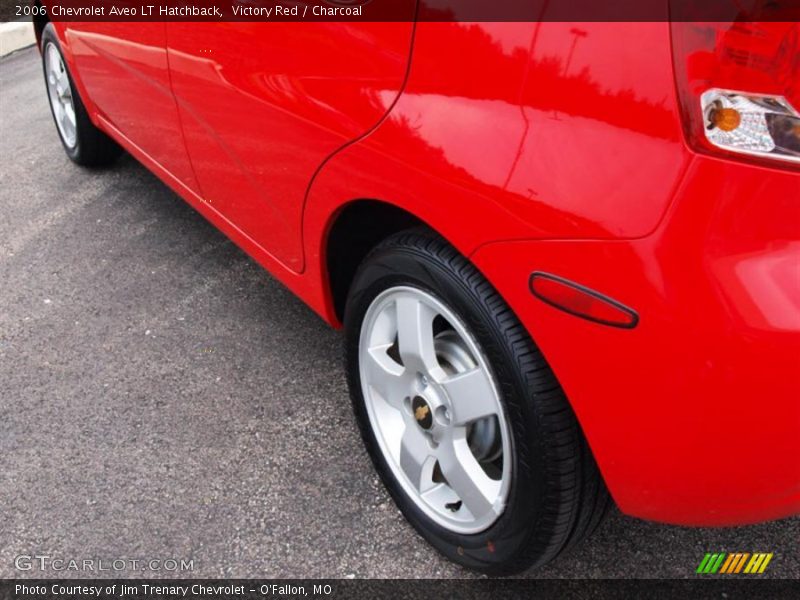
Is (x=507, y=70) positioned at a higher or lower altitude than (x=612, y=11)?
lower

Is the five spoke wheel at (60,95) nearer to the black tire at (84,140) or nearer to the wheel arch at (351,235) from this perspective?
the black tire at (84,140)

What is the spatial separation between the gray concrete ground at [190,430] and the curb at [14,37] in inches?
176

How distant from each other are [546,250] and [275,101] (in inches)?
36.9

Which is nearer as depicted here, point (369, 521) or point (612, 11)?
point (612, 11)

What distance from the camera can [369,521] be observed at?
83.8 inches

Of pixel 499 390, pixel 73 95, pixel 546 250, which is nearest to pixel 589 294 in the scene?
pixel 546 250

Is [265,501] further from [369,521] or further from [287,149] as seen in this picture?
[287,149]

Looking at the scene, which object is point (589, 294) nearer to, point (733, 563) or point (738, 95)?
point (738, 95)

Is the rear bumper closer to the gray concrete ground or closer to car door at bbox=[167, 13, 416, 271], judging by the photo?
Result: car door at bbox=[167, 13, 416, 271]

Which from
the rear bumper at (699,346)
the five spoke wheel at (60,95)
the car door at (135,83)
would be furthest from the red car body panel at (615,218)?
the five spoke wheel at (60,95)

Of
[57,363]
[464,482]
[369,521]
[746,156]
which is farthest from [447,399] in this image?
[57,363]

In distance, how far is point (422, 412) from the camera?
1904 mm

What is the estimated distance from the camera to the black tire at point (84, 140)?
3.96 metres

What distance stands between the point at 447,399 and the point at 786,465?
2.32 ft
